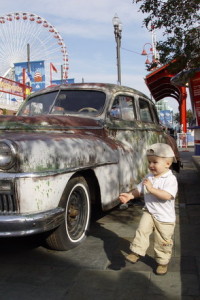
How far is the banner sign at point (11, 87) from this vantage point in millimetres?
30642

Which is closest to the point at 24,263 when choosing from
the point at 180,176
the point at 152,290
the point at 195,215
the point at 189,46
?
the point at 152,290

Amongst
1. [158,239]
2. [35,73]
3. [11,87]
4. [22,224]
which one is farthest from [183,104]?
[35,73]

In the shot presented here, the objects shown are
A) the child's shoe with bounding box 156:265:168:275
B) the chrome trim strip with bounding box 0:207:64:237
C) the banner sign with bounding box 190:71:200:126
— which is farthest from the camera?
the banner sign with bounding box 190:71:200:126

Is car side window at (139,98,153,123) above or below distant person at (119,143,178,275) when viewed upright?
above

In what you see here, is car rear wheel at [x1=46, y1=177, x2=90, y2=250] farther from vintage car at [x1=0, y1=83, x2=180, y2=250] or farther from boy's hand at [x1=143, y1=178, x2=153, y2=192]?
boy's hand at [x1=143, y1=178, x2=153, y2=192]

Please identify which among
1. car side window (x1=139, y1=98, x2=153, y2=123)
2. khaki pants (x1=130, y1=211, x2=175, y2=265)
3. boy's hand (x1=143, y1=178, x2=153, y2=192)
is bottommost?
khaki pants (x1=130, y1=211, x2=175, y2=265)

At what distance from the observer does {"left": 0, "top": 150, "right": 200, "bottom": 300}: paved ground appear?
255cm

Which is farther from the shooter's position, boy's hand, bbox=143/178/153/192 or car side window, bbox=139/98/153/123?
car side window, bbox=139/98/153/123

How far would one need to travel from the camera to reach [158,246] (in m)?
2.89

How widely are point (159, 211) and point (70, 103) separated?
7.59 feet

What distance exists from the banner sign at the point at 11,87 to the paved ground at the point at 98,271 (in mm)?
28298

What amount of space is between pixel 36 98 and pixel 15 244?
2262mm

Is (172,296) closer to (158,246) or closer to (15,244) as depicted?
(158,246)

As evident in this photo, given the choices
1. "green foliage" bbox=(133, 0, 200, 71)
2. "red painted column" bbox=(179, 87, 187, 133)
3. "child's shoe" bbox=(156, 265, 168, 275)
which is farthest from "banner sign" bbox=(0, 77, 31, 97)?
"child's shoe" bbox=(156, 265, 168, 275)
